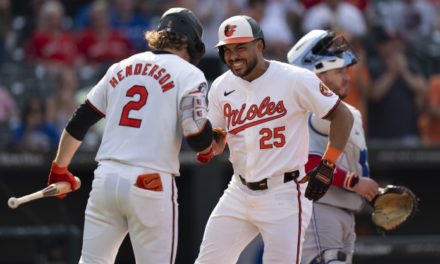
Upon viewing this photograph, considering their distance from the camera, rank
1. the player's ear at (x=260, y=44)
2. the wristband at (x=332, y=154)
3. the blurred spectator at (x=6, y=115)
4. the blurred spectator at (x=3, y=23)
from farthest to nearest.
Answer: the blurred spectator at (x=3, y=23)
the blurred spectator at (x=6, y=115)
the player's ear at (x=260, y=44)
the wristband at (x=332, y=154)

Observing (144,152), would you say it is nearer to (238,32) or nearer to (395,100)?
(238,32)

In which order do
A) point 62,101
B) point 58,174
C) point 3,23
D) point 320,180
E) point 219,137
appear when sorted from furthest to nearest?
point 3,23 < point 62,101 < point 219,137 < point 58,174 < point 320,180

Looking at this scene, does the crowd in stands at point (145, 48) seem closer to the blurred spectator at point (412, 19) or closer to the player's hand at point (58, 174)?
the blurred spectator at point (412, 19)

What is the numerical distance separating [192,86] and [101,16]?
605 centimetres

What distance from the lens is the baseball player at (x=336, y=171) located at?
273 inches

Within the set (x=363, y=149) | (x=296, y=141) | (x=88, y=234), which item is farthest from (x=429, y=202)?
(x=88, y=234)

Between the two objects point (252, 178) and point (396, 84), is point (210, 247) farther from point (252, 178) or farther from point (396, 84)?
point (396, 84)

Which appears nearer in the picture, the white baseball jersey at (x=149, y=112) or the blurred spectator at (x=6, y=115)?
the white baseball jersey at (x=149, y=112)

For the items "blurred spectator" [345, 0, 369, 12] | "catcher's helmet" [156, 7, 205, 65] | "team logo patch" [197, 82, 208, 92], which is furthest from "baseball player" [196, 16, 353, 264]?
"blurred spectator" [345, 0, 369, 12]

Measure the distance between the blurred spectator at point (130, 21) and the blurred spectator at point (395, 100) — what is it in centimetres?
265

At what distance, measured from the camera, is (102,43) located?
474 inches

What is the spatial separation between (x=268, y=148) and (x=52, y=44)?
5.89 m

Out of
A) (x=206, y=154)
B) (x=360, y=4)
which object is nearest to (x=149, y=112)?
(x=206, y=154)

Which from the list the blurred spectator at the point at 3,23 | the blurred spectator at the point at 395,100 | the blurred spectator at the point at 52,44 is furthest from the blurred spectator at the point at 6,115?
the blurred spectator at the point at 395,100
